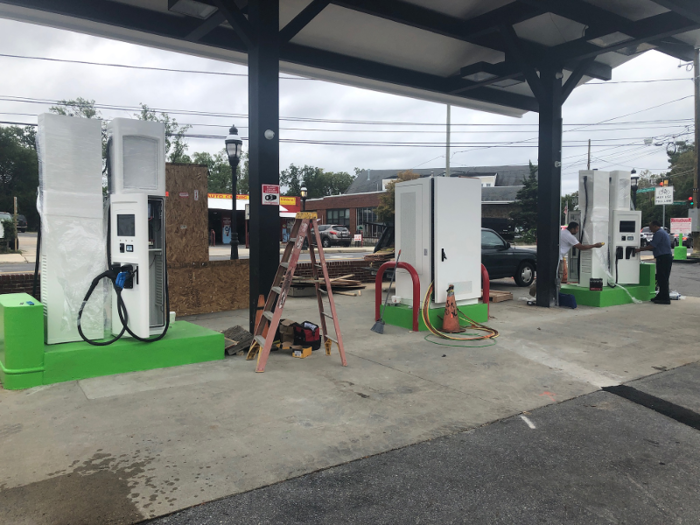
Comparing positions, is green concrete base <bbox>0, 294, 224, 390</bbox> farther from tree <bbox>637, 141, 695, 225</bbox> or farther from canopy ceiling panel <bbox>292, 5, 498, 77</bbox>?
tree <bbox>637, 141, 695, 225</bbox>

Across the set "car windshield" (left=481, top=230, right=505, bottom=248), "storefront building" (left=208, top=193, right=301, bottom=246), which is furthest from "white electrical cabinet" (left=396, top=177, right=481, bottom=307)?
"storefront building" (left=208, top=193, right=301, bottom=246)

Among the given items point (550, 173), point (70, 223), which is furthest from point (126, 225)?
point (550, 173)

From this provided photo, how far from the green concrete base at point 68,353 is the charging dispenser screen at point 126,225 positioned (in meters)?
1.09

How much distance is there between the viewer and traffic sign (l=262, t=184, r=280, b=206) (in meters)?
6.62

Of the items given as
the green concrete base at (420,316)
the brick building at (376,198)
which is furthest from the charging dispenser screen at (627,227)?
the brick building at (376,198)

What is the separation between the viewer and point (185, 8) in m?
7.10

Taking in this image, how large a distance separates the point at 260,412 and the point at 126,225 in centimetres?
259

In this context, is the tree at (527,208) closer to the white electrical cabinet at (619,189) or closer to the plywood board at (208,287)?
the white electrical cabinet at (619,189)

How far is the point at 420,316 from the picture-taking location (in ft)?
26.6

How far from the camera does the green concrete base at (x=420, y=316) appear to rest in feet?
26.6

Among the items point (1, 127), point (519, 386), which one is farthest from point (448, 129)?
point (1, 127)

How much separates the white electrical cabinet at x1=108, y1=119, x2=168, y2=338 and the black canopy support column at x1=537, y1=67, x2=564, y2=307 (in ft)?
A: 24.7

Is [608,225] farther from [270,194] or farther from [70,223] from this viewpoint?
[70,223]

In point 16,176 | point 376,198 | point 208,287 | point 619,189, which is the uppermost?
point 16,176
